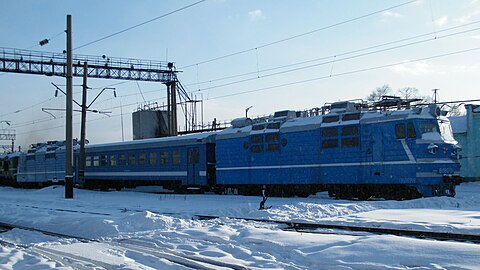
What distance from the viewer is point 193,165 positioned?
2748 centimetres

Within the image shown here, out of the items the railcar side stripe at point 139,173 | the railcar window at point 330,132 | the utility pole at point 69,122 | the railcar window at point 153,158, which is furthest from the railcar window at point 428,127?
the utility pole at point 69,122

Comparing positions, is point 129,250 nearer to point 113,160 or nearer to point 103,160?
point 113,160

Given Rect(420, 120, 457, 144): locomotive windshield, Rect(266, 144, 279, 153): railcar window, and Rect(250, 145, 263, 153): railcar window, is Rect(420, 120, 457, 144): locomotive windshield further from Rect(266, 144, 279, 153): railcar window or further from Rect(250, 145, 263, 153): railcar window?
Rect(250, 145, 263, 153): railcar window

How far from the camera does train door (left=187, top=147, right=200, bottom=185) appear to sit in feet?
89.6

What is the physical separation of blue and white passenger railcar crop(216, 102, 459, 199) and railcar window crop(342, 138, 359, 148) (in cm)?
4

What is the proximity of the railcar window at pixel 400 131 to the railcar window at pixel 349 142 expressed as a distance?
1638mm

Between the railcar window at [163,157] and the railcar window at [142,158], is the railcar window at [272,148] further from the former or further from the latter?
the railcar window at [142,158]

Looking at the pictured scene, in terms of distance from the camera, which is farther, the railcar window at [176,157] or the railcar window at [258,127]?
the railcar window at [176,157]

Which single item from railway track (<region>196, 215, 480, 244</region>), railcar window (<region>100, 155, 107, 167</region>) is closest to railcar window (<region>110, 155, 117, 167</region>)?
railcar window (<region>100, 155, 107, 167</region>)

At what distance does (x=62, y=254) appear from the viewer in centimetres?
935

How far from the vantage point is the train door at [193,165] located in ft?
89.6

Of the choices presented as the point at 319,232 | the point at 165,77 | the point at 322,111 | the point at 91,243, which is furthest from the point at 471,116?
the point at 91,243

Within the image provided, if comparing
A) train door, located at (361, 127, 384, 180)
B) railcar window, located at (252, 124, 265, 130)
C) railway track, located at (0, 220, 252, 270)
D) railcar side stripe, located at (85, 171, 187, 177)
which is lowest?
railway track, located at (0, 220, 252, 270)

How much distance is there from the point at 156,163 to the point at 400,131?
1460cm
